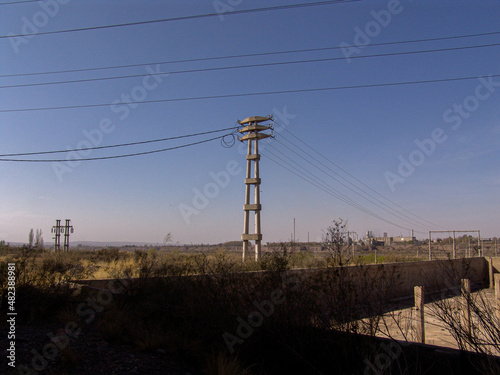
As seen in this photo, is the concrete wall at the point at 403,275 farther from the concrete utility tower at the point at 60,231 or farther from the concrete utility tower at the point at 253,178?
the concrete utility tower at the point at 60,231

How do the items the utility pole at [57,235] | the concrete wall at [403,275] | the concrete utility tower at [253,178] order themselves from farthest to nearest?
1. the utility pole at [57,235]
2. the concrete utility tower at [253,178]
3. the concrete wall at [403,275]

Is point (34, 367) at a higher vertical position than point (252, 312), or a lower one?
lower

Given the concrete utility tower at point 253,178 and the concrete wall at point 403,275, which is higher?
the concrete utility tower at point 253,178

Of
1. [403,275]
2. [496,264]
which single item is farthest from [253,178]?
[496,264]

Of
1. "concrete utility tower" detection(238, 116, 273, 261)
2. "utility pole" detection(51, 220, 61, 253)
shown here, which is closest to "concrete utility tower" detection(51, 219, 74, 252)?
"utility pole" detection(51, 220, 61, 253)

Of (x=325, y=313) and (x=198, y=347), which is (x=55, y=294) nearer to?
(x=198, y=347)

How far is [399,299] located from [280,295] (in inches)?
368

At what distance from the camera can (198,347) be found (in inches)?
253

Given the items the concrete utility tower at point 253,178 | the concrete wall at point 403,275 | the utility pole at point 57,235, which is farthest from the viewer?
the utility pole at point 57,235

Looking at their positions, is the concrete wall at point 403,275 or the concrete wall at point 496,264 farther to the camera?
the concrete wall at point 496,264

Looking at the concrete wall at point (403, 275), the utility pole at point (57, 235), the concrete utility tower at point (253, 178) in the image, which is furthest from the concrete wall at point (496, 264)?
the utility pole at point (57, 235)

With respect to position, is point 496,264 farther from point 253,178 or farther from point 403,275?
point 253,178

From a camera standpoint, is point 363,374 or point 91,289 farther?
point 91,289

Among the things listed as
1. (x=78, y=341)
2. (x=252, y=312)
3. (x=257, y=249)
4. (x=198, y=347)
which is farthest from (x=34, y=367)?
(x=257, y=249)
